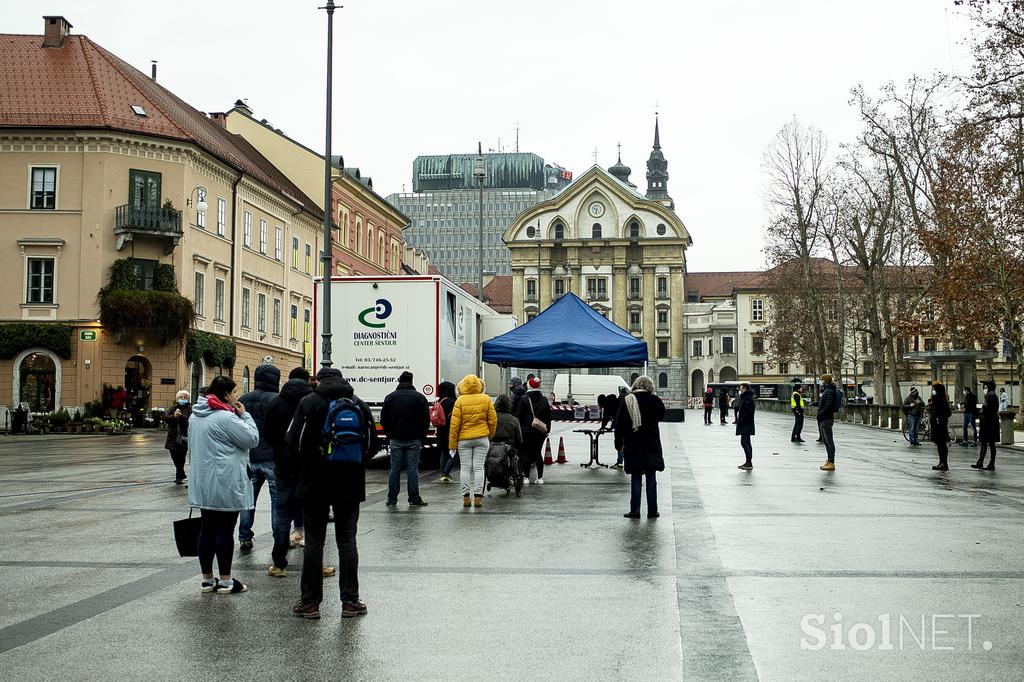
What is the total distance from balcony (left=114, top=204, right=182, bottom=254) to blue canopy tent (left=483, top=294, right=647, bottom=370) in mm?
22210

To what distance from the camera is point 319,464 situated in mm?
7523

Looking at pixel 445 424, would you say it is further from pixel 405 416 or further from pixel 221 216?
pixel 221 216

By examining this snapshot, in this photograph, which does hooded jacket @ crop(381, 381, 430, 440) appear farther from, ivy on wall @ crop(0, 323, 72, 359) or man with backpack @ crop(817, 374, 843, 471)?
ivy on wall @ crop(0, 323, 72, 359)

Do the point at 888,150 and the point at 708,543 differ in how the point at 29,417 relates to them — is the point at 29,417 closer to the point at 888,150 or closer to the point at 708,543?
the point at 708,543

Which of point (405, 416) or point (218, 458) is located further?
point (405, 416)

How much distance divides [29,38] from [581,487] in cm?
3676

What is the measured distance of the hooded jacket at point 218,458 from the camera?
320 inches

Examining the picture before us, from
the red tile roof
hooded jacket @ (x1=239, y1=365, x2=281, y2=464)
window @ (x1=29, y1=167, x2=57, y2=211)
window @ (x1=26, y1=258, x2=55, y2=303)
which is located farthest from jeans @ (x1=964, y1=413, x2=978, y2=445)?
Answer: window @ (x1=29, y1=167, x2=57, y2=211)

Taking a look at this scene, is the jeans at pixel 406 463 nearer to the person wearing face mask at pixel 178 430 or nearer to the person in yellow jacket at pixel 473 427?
the person in yellow jacket at pixel 473 427

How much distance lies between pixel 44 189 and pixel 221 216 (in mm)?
7466

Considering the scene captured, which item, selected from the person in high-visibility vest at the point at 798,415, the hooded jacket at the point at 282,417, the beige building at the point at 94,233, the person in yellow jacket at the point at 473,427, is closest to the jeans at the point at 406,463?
the person in yellow jacket at the point at 473,427

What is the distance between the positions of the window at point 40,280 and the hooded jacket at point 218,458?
114 feet

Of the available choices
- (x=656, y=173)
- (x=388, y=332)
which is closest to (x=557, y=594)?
(x=388, y=332)

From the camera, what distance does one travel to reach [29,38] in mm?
44125
